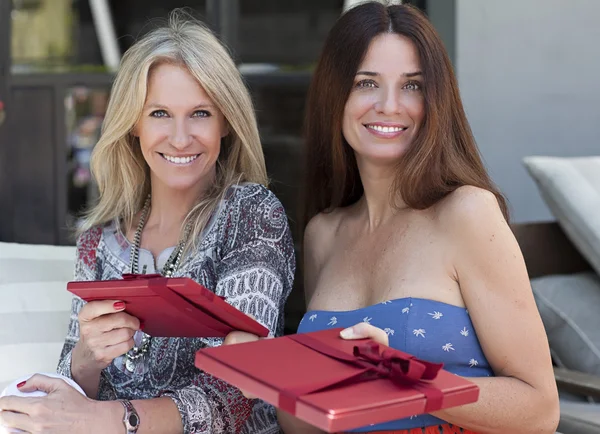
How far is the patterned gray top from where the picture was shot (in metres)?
2.09

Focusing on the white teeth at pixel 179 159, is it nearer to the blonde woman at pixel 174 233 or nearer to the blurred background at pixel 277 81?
the blonde woman at pixel 174 233

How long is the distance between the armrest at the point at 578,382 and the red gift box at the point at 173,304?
1019mm

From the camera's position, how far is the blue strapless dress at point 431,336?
6.56 ft

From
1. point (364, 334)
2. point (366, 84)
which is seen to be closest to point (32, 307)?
point (366, 84)

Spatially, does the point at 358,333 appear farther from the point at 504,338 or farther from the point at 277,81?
the point at 277,81

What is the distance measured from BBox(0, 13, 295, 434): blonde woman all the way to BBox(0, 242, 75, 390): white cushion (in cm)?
25

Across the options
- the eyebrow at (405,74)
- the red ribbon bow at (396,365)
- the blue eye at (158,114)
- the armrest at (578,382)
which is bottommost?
the armrest at (578,382)

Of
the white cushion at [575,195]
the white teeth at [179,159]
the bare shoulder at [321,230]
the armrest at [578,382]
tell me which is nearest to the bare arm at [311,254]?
the bare shoulder at [321,230]

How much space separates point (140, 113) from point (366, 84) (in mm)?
574

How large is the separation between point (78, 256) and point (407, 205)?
908 mm

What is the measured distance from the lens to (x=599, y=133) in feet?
11.1

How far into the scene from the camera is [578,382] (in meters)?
2.46

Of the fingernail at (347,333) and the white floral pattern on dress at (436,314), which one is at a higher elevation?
the fingernail at (347,333)

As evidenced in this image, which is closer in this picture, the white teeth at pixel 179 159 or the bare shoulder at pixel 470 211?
the bare shoulder at pixel 470 211
